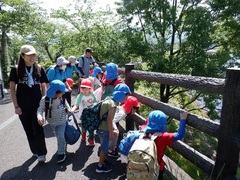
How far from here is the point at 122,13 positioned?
29.8ft

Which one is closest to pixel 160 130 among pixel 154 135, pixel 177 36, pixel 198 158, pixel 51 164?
pixel 154 135

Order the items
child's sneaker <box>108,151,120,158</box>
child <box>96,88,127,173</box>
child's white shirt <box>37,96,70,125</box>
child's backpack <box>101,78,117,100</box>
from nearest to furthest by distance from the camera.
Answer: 1. child <box>96,88,127,173</box>
2. child's white shirt <box>37,96,70,125</box>
3. child's sneaker <box>108,151,120,158</box>
4. child's backpack <box>101,78,117,100</box>

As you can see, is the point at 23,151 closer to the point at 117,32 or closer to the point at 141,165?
the point at 141,165

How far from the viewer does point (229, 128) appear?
2.11 metres

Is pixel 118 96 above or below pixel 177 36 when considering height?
below

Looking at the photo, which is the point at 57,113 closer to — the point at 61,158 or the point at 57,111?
the point at 57,111

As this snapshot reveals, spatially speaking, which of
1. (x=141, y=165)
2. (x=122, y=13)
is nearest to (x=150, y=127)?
(x=141, y=165)

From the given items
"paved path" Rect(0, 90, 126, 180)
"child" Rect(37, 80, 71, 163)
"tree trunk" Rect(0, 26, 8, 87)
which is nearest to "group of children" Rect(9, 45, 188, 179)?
"child" Rect(37, 80, 71, 163)

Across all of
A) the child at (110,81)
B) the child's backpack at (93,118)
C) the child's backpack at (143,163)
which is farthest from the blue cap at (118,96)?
the child at (110,81)

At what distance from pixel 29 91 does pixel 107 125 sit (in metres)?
1.28

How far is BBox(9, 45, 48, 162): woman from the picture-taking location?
120 inches

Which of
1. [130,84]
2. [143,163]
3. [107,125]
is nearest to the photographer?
[143,163]

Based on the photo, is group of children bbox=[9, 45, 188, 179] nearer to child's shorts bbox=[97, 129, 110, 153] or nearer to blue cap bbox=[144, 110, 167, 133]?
child's shorts bbox=[97, 129, 110, 153]

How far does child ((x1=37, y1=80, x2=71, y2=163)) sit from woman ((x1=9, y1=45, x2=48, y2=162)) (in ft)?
0.71
